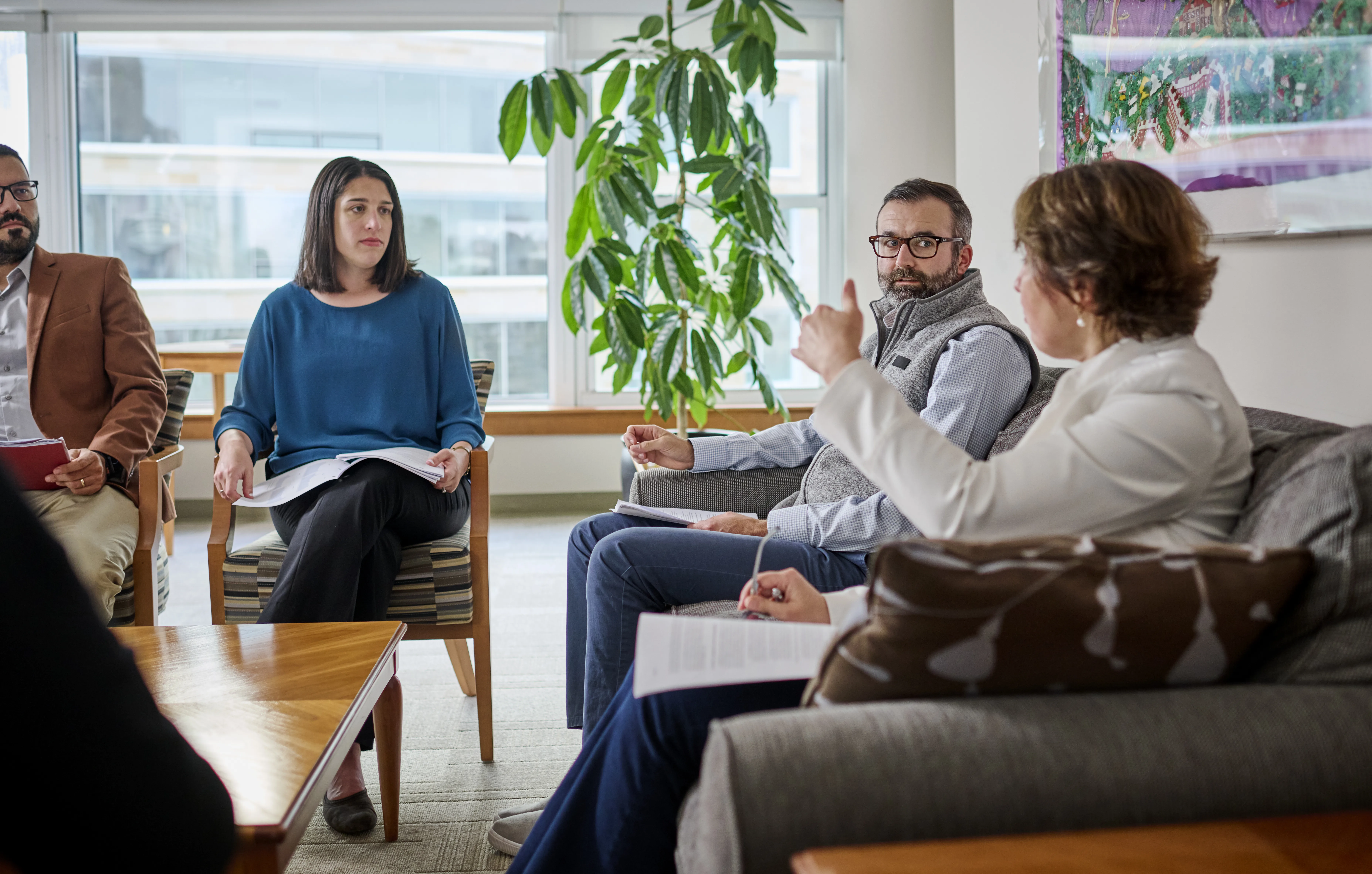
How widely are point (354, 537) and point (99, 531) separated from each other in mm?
619

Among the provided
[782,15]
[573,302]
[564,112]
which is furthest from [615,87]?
[573,302]

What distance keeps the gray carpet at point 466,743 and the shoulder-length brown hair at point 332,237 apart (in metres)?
1.06

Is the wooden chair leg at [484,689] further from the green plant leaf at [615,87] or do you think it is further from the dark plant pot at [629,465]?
the green plant leaf at [615,87]

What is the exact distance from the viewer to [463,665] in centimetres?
256

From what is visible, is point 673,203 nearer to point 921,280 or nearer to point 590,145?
point 590,145

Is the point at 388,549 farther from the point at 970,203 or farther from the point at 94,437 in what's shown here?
the point at 970,203

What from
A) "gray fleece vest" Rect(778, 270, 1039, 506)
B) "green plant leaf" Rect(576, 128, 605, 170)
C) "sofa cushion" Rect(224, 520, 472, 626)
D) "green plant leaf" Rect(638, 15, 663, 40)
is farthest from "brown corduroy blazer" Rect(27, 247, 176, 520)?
"green plant leaf" Rect(638, 15, 663, 40)

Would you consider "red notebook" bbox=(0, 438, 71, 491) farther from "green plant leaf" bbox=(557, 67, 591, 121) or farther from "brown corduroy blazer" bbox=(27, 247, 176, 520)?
"green plant leaf" bbox=(557, 67, 591, 121)

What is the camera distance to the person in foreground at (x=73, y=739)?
0.64m

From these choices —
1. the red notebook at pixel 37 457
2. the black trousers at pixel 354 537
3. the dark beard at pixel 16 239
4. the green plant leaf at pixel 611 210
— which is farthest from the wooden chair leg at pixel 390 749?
the green plant leaf at pixel 611 210

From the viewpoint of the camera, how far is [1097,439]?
1104 millimetres

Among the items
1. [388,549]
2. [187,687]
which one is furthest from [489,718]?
[187,687]

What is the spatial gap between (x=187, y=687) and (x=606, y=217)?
2407 mm

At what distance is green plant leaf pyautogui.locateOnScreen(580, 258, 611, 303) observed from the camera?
3.56 meters
